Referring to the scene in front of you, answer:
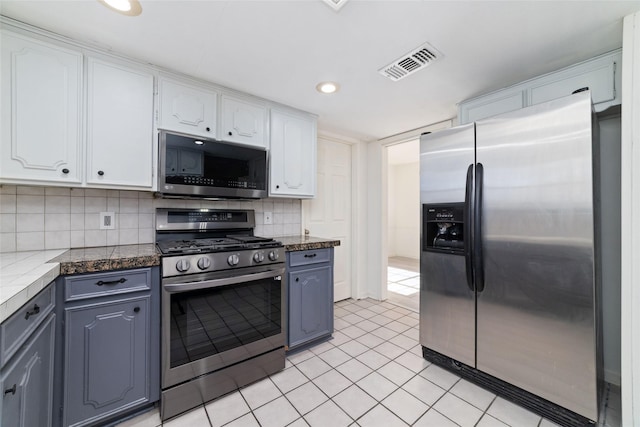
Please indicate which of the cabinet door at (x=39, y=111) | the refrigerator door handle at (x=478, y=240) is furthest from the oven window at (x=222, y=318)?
the refrigerator door handle at (x=478, y=240)

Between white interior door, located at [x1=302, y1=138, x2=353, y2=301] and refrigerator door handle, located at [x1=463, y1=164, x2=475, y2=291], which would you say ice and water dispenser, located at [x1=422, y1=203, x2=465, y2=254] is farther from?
white interior door, located at [x1=302, y1=138, x2=353, y2=301]

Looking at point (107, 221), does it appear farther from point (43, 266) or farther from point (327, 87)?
point (327, 87)

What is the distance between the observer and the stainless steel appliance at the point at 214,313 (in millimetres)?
1543

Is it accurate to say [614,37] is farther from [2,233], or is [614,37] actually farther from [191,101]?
[2,233]

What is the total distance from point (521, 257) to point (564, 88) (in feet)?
4.17

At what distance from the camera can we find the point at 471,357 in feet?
6.02

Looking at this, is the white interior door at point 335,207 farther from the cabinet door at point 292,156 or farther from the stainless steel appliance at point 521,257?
the stainless steel appliance at point 521,257

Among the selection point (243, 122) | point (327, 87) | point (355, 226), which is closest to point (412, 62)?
point (327, 87)

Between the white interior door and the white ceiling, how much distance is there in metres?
1.36

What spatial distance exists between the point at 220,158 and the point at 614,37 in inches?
105

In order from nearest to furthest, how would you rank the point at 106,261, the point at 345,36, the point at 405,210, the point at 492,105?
the point at 106,261, the point at 345,36, the point at 492,105, the point at 405,210

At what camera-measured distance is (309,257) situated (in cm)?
227

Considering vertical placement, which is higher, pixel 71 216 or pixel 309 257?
pixel 71 216
